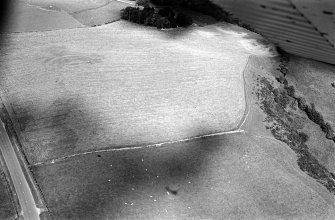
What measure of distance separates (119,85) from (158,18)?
12.2 m

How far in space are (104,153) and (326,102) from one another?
22098 mm

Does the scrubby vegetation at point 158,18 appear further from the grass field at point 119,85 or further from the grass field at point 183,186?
the grass field at point 183,186

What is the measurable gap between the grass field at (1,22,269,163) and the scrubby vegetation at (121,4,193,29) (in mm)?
1003

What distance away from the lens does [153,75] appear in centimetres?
3177

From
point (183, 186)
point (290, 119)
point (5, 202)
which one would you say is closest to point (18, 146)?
point (5, 202)

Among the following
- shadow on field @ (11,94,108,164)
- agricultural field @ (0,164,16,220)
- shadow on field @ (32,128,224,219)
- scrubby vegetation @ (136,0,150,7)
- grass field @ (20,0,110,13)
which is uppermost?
scrubby vegetation @ (136,0,150,7)

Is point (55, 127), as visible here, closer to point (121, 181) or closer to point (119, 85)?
point (121, 181)

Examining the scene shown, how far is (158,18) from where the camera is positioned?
38531 millimetres

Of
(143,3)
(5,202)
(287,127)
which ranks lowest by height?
(5,202)

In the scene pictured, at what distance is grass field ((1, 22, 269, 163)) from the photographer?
80.0ft

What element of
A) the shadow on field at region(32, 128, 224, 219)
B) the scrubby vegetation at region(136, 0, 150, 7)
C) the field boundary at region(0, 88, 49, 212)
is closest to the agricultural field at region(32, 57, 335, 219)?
the shadow on field at region(32, 128, 224, 219)

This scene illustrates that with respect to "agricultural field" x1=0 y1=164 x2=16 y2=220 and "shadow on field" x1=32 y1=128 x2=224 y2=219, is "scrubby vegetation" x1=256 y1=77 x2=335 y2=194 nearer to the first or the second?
"shadow on field" x1=32 y1=128 x2=224 y2=219

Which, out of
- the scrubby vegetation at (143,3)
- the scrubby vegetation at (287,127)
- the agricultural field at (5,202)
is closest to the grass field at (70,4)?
the scrubby vegetation at (143,3)

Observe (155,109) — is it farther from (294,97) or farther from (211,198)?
(294,97)
